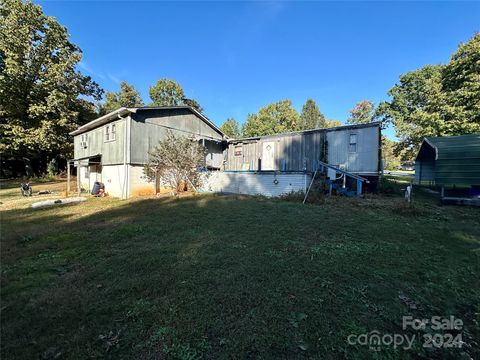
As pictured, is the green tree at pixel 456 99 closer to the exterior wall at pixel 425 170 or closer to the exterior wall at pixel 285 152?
the exterior wall at pixel 425 170

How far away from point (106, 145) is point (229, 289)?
14.8 meters

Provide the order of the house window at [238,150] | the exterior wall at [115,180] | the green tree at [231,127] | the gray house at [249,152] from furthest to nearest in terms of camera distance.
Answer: the green tree at [231,127] < the house window at [238,150] < the exterior wall at [115,180] < the gray house at [249,152]

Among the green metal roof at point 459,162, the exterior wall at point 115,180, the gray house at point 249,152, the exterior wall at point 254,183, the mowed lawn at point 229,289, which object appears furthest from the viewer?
the exterior wall at point 115,180

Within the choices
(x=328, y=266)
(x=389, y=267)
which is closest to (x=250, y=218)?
(x=328, y=266)

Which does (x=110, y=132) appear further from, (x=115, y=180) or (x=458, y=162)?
(x=458, y=162)

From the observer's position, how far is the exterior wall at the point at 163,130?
13.0 m

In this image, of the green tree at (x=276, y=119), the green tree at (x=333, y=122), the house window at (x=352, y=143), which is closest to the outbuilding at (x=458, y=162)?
the house window at (x=352, y=143)

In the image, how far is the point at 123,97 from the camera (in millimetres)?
31562

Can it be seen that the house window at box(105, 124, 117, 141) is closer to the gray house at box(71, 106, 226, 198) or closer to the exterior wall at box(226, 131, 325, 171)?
the gray house at box(71, 106, 226, 198)

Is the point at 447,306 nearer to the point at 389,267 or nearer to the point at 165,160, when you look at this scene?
the point at 389,267

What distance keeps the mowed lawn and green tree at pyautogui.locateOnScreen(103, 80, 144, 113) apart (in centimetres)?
2983

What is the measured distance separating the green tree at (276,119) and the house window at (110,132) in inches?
991

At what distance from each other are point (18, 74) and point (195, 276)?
25.2m

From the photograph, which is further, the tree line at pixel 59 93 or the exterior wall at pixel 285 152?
the tree line at pixel 59 93
